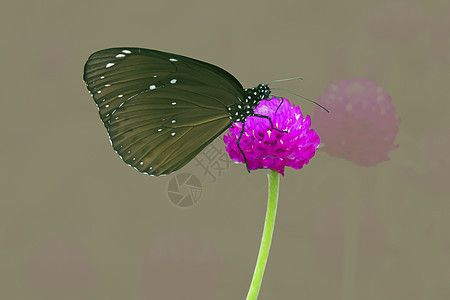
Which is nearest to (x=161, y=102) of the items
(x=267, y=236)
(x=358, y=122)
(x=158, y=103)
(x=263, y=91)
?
(x=158, y=103)

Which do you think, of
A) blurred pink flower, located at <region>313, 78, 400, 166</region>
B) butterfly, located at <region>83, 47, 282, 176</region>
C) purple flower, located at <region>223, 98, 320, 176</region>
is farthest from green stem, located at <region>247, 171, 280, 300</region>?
blurred pink flower, located at <region>313, 78, 400, 166</region>

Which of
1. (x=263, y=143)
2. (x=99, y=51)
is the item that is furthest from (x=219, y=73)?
(x=99, y=51)

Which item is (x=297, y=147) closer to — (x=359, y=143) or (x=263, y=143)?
(x=263, y=143)

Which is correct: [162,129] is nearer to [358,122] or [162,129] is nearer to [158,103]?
[158,103]

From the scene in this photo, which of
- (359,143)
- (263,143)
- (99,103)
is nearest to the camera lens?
(263,143)

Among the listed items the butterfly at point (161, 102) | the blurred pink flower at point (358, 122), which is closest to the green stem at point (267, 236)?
the butterfly at point (161, 102)
